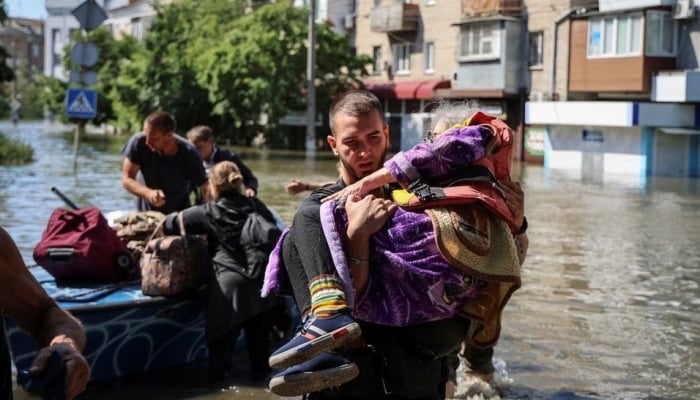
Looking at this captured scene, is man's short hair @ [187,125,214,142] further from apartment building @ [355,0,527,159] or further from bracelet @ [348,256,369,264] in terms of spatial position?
apartment building @ [355,0,527,159]

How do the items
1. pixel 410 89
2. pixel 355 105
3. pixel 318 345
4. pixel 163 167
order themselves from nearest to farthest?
pixel 318 345, pixel 355 105, pixel 163 167, pixel 410 89

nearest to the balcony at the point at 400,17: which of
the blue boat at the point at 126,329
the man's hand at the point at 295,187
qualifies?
the blue boat at the point at 126,329

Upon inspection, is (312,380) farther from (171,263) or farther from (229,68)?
(229,68)

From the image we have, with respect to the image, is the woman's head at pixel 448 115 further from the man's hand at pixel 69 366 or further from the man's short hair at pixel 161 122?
the man's short hair at pixel 161 122

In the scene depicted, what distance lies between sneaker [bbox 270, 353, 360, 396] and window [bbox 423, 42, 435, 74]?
1777 inches

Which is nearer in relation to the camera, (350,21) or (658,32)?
(658,32)

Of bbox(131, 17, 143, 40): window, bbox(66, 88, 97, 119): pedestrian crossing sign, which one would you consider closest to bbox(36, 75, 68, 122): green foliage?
bbox(131, 17, 143, 40): window

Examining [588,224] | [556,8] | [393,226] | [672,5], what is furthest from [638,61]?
[393,226]

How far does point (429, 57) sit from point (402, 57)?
84.8 inches

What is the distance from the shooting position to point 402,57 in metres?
50.3

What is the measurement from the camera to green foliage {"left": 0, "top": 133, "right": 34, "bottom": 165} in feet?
110

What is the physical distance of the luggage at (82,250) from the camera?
800 centimetres

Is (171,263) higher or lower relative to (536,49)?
lower

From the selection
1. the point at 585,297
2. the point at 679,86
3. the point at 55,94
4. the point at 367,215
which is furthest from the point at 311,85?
the point at 367,215
